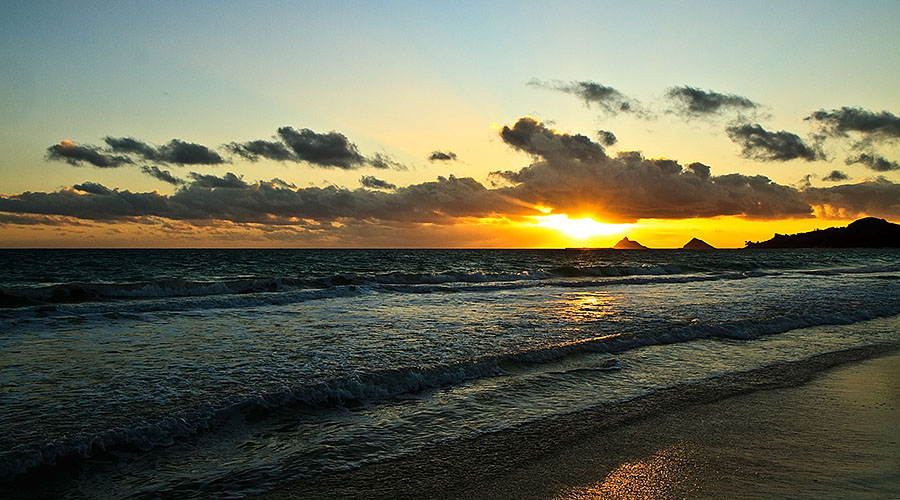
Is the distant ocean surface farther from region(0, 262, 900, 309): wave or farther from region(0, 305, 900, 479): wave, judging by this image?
region(0, 262, 900, 309): wave

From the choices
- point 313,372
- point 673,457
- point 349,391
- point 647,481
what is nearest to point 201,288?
point 313,372

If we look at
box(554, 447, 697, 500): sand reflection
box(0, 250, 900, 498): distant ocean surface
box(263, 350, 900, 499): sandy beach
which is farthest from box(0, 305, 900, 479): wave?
box(554, 447, 697, 500): sand reflection

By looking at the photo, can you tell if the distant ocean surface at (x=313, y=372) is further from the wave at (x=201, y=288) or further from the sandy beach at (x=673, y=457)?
the wave at (x=201, y=288)

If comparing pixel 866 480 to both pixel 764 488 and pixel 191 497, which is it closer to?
pixel 764 488

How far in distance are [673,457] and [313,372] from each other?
6.34m

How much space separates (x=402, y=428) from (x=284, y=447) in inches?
61.4

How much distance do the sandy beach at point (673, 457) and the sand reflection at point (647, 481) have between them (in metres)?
0.01

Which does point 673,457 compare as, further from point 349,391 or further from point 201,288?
point 201,288

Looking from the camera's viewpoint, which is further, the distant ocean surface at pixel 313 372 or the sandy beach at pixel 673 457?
the distant ocean surface at pixel 313 372

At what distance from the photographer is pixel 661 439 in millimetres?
6617

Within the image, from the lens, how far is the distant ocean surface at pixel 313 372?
5977 millimetres

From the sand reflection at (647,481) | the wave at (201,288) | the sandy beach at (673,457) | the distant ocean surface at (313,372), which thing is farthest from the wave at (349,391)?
the wave at (201,288)

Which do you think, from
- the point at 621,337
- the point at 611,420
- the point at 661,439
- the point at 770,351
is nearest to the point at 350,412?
the point at 611,420

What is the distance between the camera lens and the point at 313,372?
9.70 meters
